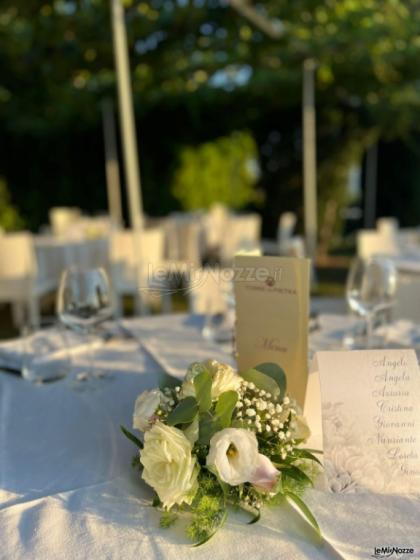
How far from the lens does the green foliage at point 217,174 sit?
427 inches

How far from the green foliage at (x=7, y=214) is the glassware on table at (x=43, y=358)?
898 cm

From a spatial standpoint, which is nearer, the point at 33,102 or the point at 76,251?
the point at 76,251

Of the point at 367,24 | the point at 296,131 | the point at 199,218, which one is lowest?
the point at 199,218

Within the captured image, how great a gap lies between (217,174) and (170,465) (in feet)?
35.0

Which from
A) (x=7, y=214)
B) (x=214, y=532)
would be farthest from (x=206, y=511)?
(x=7, y=214)

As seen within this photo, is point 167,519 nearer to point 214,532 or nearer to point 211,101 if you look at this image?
point 214,532

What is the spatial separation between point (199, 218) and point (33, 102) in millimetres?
2980

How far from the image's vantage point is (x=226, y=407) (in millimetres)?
765

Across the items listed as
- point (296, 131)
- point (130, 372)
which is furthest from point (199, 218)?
point (130, 372)

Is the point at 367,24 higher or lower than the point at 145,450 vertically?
higher

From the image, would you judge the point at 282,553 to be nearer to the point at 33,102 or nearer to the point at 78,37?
the point at 78,37

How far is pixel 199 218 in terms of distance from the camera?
8695 millimetres

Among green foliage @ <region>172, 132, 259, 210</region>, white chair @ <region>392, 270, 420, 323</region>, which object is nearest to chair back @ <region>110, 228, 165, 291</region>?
white chair @ <region>392, 270, 420, 323</region>

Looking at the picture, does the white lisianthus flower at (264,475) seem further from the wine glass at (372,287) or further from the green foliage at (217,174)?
the green foliage at (217,174)
